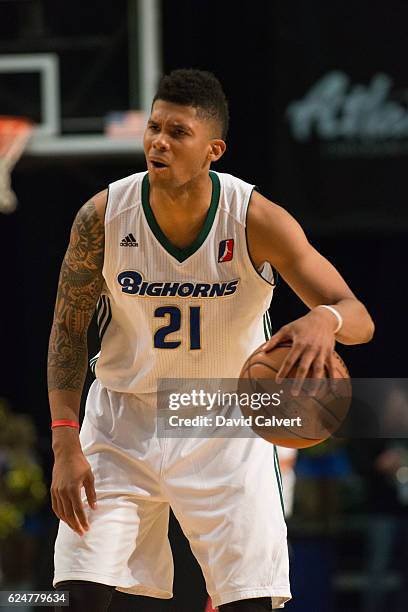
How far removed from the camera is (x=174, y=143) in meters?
3.41

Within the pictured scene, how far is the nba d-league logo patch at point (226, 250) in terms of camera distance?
349 centimetres

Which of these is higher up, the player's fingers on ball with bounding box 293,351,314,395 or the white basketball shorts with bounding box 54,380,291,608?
the player's fingers on ball with bounding box 293,351,314,395

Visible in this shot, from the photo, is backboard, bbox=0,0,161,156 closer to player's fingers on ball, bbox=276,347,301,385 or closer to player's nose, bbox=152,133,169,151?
player's nose, bbox=152,133,169,151

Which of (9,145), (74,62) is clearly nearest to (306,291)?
(9,145)

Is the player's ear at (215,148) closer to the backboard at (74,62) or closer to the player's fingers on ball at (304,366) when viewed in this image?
the player's fingers on ball at (304,366)

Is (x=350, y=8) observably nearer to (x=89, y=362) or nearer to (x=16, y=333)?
(x=16, y=333)

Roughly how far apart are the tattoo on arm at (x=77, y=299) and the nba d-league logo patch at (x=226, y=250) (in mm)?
332

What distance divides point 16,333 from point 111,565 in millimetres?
6460

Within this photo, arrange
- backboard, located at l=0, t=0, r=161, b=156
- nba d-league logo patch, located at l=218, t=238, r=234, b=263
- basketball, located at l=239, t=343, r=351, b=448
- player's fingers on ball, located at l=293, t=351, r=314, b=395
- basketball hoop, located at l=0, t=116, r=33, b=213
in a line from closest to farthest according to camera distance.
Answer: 1. player's fingers on ball, located at l=293, t=351, r=314, b=395
2. basketball, located at l=239, t=343, r=351, b=448
3. nba d-league logo patch, located at l=218, t=238, r=234, b=263
4. basketball hoop, located at l=0, t=116, r=33, b=213
5. backboard, located at l=0, t=0, r=161, b=156

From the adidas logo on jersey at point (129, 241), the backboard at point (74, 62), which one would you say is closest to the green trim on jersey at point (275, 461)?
the adidas logo on jersey at point (129, 241)

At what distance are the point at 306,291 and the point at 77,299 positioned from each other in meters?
0.67

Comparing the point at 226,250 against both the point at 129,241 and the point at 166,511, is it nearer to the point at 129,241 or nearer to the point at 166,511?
the point at 129,241

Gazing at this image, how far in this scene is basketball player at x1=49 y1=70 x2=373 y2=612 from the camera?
133 inches

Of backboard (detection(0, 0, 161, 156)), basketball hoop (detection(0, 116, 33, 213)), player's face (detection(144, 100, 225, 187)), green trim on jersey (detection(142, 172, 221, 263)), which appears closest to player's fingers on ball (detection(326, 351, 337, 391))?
green trim on jersey (detection(142, 172, 221, 263))
